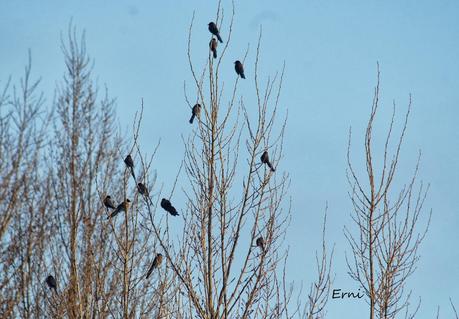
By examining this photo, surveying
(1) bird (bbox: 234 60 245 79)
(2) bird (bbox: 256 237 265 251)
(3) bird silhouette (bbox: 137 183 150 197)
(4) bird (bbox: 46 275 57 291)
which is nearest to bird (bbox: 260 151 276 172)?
(2) bird (bbox: 256 237 265 251)

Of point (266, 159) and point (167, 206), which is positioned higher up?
point (167, 206)

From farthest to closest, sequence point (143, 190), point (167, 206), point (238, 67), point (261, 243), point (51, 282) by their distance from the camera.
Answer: point (51, 282)
point (238, 67)
point (167, 206)
point (143, 190)
point (261, 243)

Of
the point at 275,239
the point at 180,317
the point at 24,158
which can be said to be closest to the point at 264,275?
the point at 275,239

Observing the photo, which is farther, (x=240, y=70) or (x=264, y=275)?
(x=240, y=70)

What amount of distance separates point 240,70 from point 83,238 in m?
3.64

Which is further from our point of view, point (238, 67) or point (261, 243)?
point (238, 67)

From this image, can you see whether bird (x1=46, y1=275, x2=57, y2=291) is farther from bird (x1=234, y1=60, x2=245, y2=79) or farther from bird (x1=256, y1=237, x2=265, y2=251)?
bird (x1=256, y1=237, x2=265, y2=251)

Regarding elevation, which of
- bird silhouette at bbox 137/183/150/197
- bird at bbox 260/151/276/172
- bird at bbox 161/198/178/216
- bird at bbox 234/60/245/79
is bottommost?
bird silhouette at bbox 137/183/150/197

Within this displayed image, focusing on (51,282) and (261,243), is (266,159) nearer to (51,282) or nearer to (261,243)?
(261,243)

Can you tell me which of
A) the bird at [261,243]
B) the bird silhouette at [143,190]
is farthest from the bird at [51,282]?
the bird at [261,243]

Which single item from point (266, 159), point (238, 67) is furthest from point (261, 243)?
point (238, 67)

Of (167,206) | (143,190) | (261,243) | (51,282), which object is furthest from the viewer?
(51,282)

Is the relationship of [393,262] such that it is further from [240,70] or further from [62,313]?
[62,313]

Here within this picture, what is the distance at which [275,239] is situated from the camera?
6109 mm
